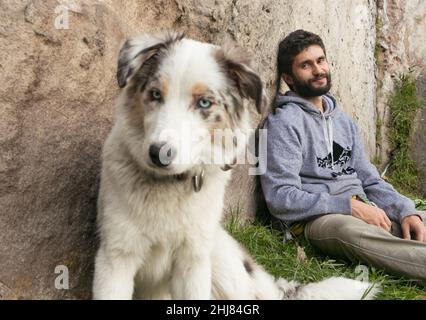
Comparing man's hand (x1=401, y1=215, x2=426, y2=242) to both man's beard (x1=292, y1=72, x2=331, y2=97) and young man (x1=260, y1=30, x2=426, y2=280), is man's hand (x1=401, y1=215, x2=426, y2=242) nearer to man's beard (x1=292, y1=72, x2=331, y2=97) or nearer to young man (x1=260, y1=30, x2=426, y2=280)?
young man (x1=260, y1=30, x2=426, y2=280)

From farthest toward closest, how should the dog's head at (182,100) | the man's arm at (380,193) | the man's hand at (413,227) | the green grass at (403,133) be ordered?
the green grass at (403,133), the man's arm at (380,193), the man's hand at (413,227), the dog's head at (182,100)

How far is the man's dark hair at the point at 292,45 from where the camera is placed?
173 inches

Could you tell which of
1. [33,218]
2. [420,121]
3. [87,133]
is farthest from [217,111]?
[420,121]

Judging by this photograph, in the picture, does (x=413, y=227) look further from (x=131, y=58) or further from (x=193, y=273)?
(x=131, y=58)

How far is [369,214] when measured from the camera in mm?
3920

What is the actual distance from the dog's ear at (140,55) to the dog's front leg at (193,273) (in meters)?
0.91

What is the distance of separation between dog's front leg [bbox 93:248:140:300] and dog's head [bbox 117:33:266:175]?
0.46 m

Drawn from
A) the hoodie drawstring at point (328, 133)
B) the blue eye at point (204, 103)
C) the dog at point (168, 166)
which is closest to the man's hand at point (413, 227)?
the hoodie drawstring at point (328, 133)

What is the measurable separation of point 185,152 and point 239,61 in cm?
64

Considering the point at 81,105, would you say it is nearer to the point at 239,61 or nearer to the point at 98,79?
the point at 98,79

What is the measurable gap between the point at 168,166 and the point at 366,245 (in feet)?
6.39

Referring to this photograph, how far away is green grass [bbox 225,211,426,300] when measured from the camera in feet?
11.2

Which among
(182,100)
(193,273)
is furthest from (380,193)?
(182,100)

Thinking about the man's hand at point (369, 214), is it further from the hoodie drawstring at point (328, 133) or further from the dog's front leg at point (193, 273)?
the dog's front leg at point (193, 273)
